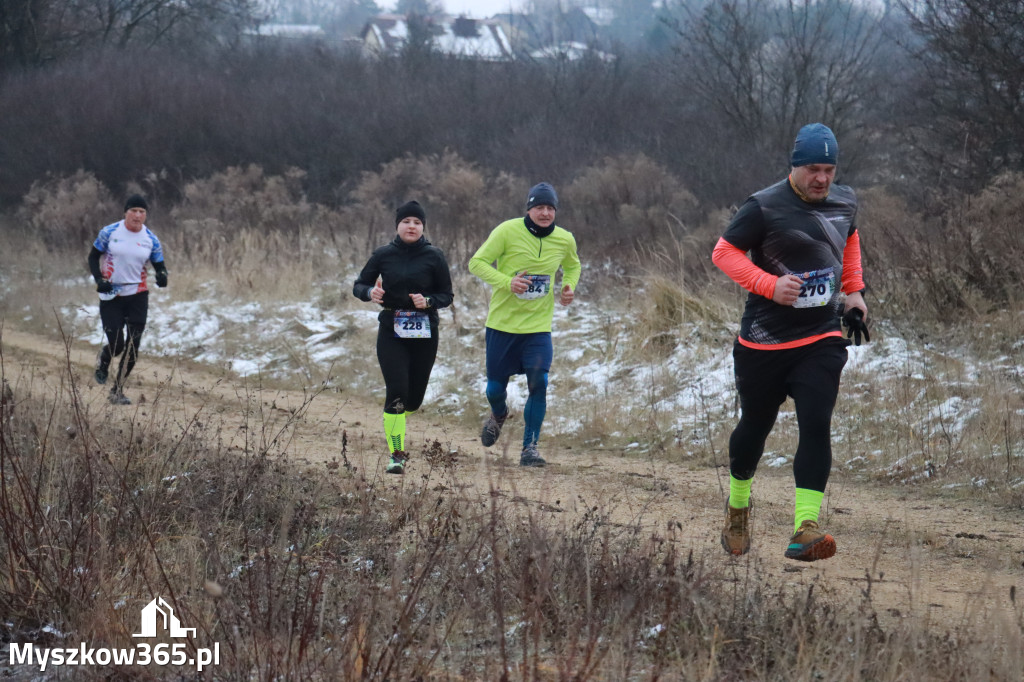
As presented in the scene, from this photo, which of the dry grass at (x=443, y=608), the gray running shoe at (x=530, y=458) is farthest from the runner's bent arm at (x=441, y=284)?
the dry grass at (x=443, y=608)

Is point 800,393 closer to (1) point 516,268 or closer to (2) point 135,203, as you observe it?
(1) point 516,268

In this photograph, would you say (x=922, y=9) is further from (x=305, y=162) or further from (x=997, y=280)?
(x=305, y=162)

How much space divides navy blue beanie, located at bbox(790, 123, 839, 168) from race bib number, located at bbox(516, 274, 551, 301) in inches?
124

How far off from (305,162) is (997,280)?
20.7 metres

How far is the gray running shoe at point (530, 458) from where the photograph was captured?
7.94 metres

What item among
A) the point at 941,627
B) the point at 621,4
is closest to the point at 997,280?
the point at 941,627

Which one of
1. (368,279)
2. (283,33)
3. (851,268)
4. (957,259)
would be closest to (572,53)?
(957,259)

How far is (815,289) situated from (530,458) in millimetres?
3533

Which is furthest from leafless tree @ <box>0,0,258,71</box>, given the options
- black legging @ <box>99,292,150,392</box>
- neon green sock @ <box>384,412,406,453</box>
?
neon green sock @ <box>384,412,406,453</box>

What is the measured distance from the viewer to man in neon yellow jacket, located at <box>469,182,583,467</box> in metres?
7.92

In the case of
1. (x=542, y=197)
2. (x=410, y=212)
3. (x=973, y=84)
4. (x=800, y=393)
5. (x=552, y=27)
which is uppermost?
(x=552, y=27)

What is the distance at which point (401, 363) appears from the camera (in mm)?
7480

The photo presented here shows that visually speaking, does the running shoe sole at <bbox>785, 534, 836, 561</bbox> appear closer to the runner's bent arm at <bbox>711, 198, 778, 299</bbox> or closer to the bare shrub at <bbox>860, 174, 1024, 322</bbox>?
the runner's bent arm at <bbox>711, 198, 778, 299</bbox>

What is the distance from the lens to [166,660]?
11.9 ft
